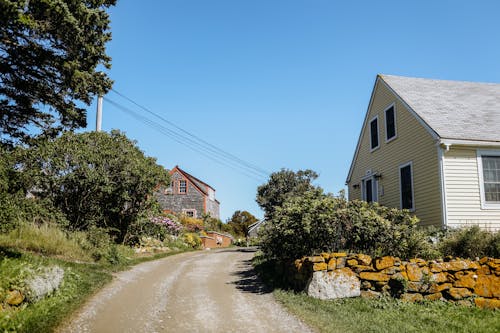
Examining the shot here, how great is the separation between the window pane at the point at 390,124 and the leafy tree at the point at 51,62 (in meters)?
12.2

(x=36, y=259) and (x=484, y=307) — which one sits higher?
(x=36, y=259)

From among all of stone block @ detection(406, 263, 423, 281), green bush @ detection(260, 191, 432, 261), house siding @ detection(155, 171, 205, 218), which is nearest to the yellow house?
green bush @ detection(260, 191, 432, 261)

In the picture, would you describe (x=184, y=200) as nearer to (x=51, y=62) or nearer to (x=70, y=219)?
(x=70, y=219)

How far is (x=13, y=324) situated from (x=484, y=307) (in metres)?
9.60

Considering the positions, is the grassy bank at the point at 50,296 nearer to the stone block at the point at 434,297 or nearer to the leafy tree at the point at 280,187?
the stone block at the point at 434,297

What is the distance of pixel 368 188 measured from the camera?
20.4 metres

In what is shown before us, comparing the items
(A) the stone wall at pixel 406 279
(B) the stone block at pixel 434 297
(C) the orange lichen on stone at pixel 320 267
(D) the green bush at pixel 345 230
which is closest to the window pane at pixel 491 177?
(D) the green bush at pixel 345 230

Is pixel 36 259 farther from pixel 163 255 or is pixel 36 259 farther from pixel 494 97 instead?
pixel 494 97

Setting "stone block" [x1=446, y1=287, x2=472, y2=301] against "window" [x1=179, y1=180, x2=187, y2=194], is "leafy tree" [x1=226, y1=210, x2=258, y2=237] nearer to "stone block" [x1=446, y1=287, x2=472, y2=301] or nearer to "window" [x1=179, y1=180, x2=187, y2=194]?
"window" [x1=179, y1=180, x2=187, y2=194]

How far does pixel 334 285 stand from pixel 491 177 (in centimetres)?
884

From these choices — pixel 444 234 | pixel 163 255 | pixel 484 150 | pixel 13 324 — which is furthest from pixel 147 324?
pixel 484 150

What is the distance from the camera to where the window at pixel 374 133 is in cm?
1961

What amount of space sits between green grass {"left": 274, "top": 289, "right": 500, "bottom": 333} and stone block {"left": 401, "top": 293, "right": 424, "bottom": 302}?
0.51 feet

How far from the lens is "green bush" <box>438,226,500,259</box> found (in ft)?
35.3
